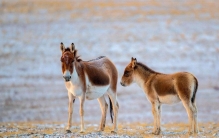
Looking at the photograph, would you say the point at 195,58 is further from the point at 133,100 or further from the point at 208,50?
the point at 133,100

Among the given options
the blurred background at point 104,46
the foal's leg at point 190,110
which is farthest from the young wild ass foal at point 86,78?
the blurred background at point 104,46

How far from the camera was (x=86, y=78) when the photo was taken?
16.2m

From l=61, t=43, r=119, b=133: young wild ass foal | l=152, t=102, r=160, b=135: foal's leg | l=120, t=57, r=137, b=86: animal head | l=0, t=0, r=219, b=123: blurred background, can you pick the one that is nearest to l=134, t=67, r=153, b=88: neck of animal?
l=120, t=57, r=137, b=86: animal head

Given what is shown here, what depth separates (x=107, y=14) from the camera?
51.8 m

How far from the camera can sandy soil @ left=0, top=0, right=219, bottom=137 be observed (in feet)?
87.2

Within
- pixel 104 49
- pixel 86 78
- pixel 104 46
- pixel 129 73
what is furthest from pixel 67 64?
pixel 104 46

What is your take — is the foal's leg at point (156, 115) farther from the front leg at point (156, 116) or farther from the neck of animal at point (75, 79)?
the neck of animal at point (75, 79)

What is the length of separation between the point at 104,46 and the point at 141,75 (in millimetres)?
24788

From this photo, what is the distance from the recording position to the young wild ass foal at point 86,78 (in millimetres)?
15695

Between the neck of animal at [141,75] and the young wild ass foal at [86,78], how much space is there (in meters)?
0.76

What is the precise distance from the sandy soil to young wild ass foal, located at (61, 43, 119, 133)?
1045 millimetres

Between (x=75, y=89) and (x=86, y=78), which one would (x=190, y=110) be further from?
(x=75, y=89)

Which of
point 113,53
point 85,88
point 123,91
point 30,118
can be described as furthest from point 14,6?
point 85,88

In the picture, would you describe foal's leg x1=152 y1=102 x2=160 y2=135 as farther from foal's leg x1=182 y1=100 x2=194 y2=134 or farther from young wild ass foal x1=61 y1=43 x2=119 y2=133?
young wild ass foal x1=61 y1=43 x2=119 y2=133
